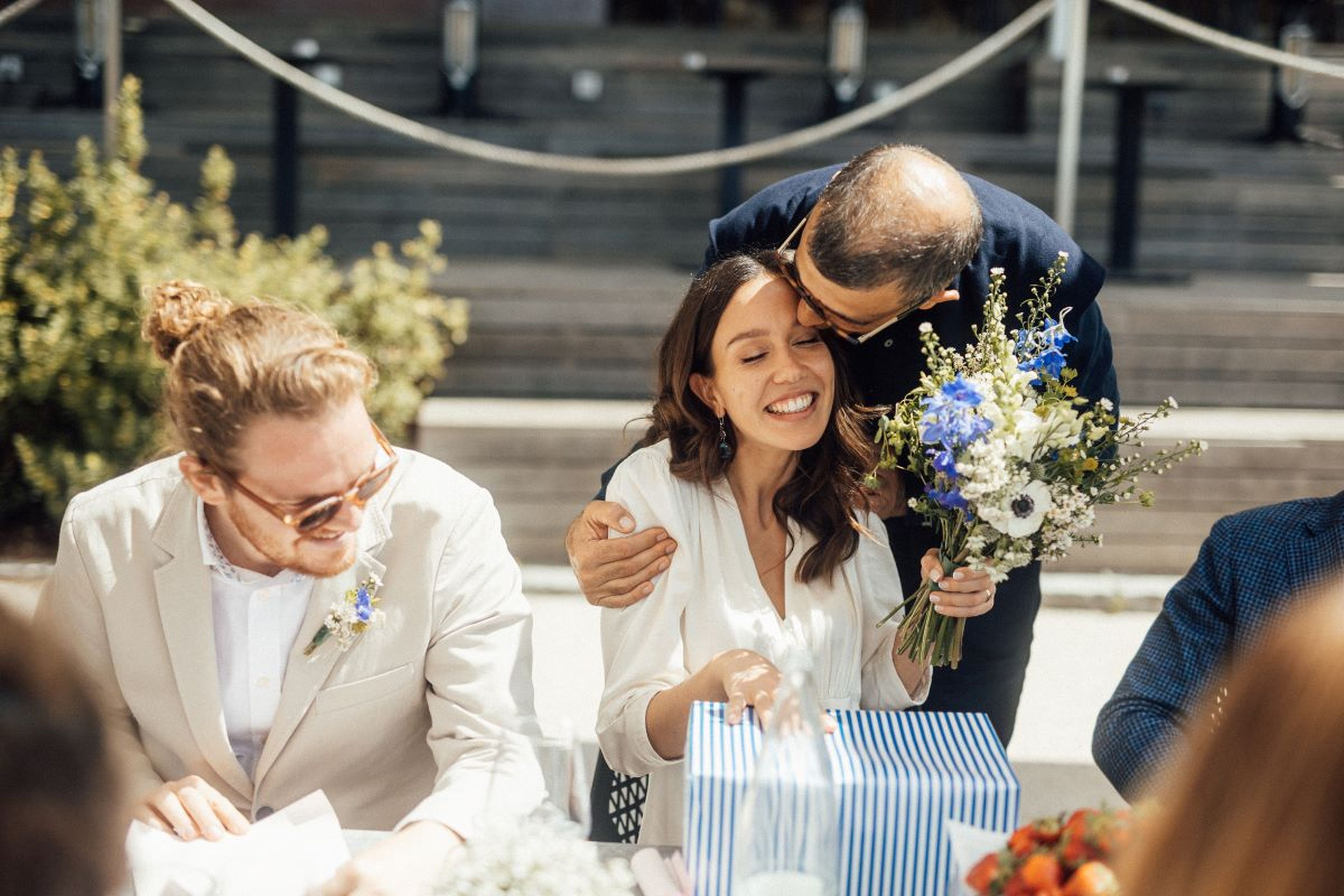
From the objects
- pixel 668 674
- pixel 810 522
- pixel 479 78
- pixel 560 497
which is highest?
pixel 479 78

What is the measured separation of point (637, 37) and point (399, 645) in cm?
738

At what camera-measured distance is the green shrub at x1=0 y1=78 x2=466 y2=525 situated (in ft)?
15.5

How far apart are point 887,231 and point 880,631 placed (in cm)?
68

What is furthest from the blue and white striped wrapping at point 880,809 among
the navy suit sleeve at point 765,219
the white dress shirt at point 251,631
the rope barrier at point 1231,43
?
the rope barrier at point 1231,43

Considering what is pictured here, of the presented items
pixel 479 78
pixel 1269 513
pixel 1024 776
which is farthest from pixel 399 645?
pixel 479 78

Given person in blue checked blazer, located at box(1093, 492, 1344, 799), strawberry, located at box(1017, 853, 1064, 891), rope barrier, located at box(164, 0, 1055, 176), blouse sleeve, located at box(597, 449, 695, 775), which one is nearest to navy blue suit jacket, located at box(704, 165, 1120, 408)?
blouse sleeve, located at box(597, 449, 695, 775)

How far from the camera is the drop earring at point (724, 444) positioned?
241cm

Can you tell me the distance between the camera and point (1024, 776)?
149 inches

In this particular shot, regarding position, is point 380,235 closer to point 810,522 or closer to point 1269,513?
point 810,522

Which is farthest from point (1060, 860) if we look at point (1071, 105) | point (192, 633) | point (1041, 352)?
point (1071, 105)

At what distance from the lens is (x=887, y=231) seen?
216cm

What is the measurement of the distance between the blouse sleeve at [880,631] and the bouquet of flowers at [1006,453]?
0.21 meters

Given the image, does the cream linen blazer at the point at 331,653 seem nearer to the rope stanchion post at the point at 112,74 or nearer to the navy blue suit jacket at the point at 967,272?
the navy blue suit jacket at the point at 967,272

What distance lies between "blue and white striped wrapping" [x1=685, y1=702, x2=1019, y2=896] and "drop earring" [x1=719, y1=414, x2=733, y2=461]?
2.64 ft
